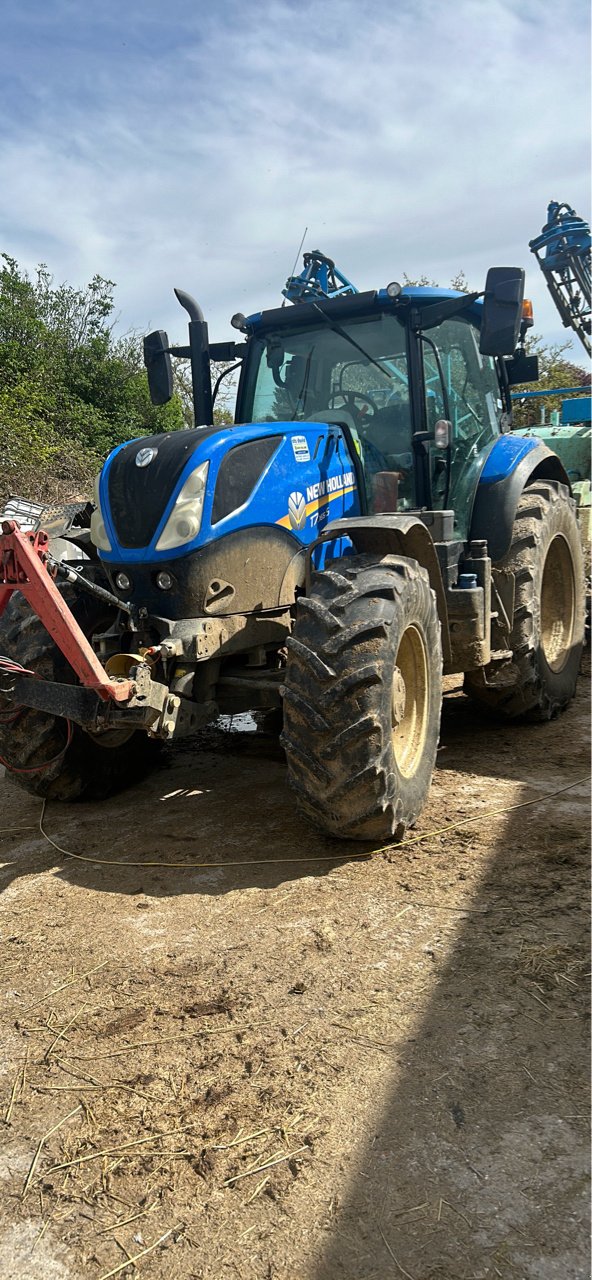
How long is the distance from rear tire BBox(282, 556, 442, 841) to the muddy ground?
26cm

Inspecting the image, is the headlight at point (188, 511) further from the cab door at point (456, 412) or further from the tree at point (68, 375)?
the tree at point (68, 375)

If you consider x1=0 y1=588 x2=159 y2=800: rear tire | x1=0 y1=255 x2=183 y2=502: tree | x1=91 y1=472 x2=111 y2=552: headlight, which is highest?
x1=0 y1=255 x2=183 y2=502: tree

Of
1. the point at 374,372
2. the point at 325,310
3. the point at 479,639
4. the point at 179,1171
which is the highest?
the point at 325,310

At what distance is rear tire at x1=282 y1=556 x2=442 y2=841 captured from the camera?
11.9 ft

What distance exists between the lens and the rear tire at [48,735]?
14.8ft

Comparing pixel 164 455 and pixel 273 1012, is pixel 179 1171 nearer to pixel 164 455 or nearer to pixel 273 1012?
pixel 273 1012

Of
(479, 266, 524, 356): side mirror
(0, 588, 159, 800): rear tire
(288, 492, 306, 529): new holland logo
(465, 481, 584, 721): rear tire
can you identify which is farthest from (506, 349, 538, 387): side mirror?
(0, 588, 159, 800): rear tire

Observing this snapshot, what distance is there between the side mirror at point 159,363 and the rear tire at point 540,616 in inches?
90.0

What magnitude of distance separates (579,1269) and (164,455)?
10.9ft

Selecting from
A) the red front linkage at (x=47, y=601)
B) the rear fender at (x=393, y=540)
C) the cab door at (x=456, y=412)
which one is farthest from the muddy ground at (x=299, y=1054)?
the cab door at (x=456, y=412)

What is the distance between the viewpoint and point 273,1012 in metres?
2.82

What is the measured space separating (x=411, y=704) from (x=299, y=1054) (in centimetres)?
208

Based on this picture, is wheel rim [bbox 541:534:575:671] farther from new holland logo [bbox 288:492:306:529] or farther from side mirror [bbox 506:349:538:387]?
new holland logo [bbox 288:492:306:529]

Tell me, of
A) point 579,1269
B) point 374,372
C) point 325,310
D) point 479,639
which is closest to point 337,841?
point 479,639
